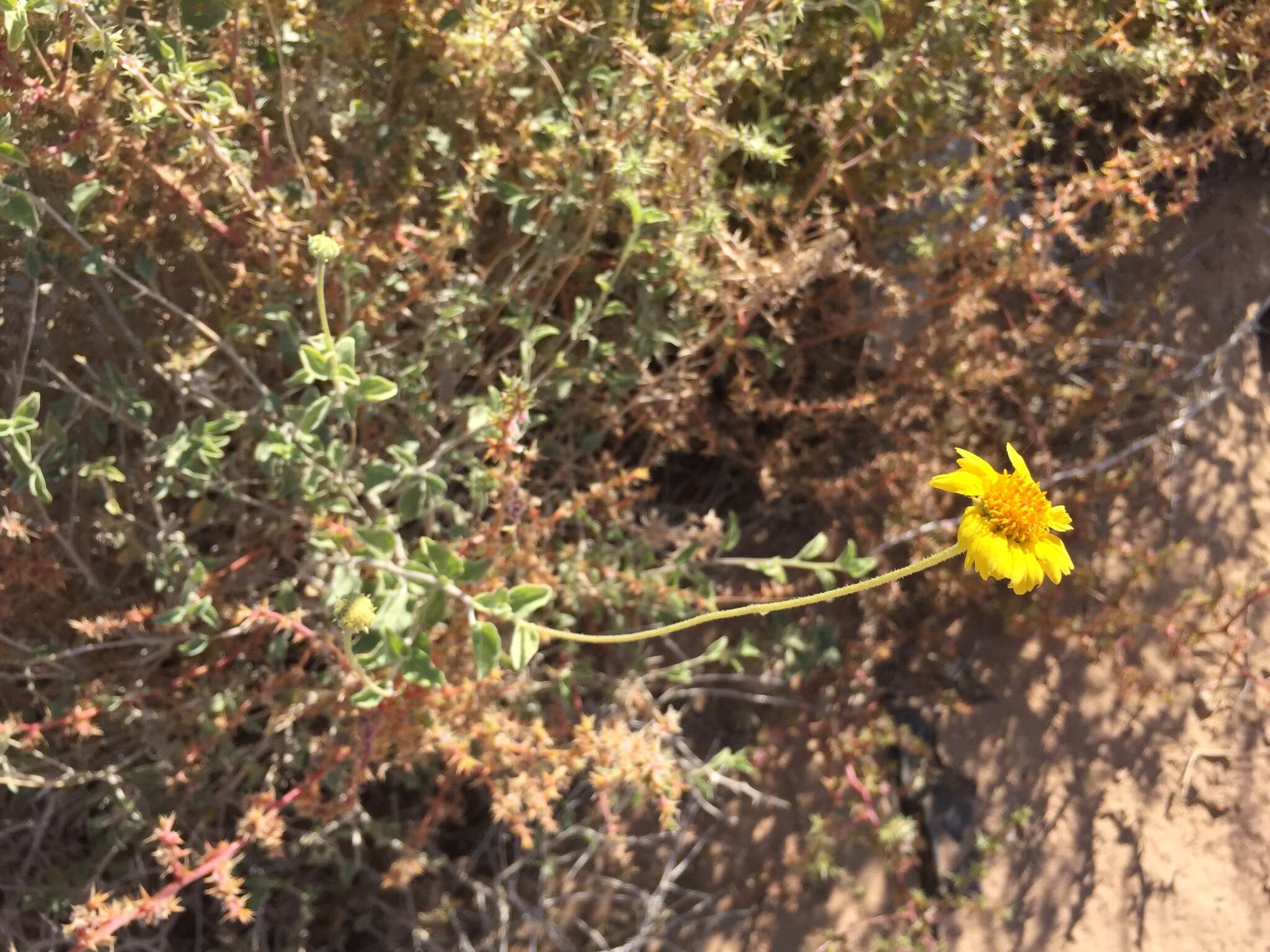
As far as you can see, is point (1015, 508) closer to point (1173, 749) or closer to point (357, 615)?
point (357, 615)

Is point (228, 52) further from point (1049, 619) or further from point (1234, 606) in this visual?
point (1234, 606)

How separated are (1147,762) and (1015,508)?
156 centimetres

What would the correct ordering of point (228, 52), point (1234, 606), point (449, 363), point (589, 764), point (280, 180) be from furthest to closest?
1. point (1234, 606)
2. point (589, 764)
3. point (449, 363)
4. point (280, 180)
5. point (228, 52)

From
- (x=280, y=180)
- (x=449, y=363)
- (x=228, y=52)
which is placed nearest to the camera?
(x=228, y=52)

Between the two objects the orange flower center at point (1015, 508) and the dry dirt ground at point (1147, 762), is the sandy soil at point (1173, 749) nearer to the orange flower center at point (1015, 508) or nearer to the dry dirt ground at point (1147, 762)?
the dry dirt ground at point (1147, 762)

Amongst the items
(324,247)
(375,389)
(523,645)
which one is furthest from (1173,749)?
(324,247)

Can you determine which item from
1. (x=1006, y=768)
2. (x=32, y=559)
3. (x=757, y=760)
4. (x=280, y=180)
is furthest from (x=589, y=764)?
(x=280, y=180)

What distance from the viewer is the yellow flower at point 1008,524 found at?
5.41 feet

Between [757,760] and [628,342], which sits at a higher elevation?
[628,342]

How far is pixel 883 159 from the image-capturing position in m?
2.55

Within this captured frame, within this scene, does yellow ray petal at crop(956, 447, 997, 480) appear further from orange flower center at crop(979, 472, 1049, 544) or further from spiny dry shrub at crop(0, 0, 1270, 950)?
spiny dry shrub at crop(0, 0, 1270, 950)

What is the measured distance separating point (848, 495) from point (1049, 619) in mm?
633

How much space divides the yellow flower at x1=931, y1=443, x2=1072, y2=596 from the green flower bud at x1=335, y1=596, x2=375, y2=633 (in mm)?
904

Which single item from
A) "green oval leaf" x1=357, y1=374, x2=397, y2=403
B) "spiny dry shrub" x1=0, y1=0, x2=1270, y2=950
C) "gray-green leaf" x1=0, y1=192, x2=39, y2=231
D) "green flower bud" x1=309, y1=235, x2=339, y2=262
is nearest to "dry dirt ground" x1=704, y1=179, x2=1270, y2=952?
"spiny dry shrub" x1=0, y1=0, x2=1270, y2=950
